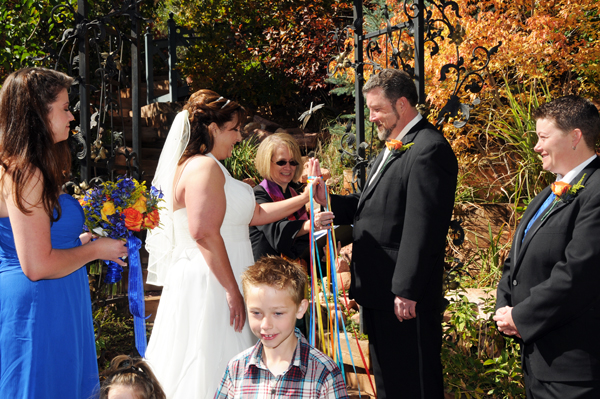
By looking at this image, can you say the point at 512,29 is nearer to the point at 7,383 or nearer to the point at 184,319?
the point at 184,319

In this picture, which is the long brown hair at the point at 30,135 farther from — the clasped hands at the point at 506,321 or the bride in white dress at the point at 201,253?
the clasped hands at the point at 506,321

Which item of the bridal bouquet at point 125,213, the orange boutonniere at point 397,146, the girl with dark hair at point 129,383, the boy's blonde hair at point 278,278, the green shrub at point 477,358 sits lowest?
the green shrub at point 477,358

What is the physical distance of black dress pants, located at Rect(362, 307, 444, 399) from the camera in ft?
9.11

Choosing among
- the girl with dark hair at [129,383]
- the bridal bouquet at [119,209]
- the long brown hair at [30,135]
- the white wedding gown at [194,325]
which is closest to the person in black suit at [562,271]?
the white wedding gown at [194,325]

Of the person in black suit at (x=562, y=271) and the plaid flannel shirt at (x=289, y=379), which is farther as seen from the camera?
the person in black suit at (x=562, y=271)

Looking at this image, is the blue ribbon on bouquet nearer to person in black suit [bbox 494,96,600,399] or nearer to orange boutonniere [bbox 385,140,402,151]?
orange boutonniere [bbox 385,140,402,151]

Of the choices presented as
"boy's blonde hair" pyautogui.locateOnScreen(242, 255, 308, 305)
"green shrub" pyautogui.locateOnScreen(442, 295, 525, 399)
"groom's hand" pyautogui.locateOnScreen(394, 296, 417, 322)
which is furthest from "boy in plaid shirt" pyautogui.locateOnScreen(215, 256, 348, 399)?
"green shrub" pyautogui.locateOnScreen(442, 295, 525, 399)

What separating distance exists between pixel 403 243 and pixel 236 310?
3.14ft

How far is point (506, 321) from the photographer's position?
2490 mm

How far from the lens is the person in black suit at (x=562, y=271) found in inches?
88.2

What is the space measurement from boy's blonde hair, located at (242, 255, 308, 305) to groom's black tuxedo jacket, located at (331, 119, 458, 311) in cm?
72

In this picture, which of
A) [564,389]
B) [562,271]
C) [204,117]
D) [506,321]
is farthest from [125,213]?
[564,389]

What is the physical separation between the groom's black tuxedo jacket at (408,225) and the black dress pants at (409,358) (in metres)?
0.10

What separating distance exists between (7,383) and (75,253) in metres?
0.61
